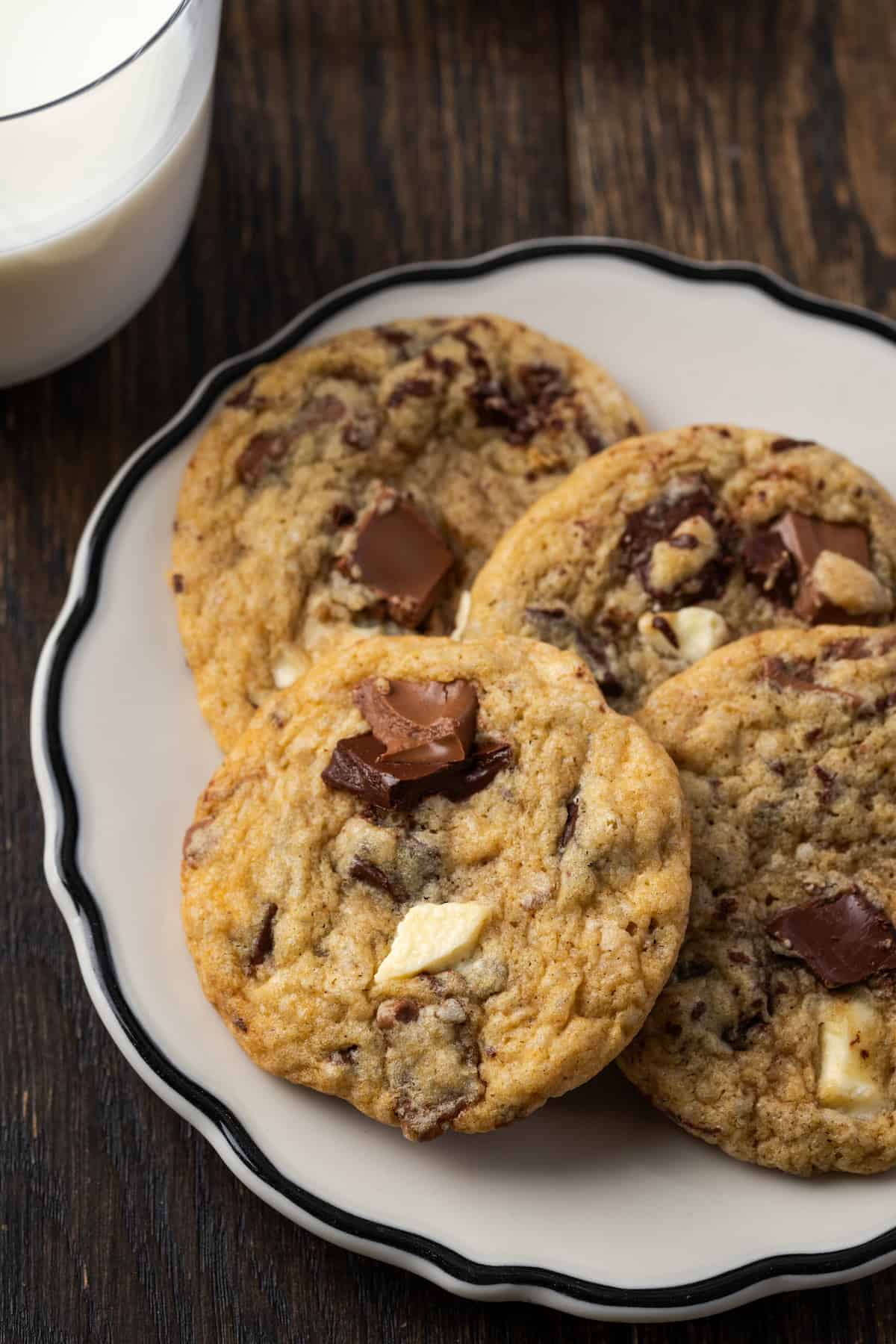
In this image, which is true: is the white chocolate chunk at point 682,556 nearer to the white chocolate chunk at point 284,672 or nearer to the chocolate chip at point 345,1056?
the white chocolate chunk at point 284,672

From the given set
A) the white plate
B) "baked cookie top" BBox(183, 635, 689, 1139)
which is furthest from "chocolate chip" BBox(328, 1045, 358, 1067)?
the white plate

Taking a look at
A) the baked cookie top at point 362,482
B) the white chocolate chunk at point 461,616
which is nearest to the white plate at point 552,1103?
the baked cookie top at point 362,482

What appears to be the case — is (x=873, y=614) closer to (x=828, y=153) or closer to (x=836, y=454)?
(x=836, y=454)

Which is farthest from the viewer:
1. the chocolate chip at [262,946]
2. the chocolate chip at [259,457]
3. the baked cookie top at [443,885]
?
the chocolate chip at [259,457]

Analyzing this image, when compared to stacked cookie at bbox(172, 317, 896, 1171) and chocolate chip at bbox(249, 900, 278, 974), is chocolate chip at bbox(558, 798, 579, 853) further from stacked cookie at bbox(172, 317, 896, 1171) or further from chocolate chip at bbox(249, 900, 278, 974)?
chocolate chip at bbox(249, 900, 278, 974)

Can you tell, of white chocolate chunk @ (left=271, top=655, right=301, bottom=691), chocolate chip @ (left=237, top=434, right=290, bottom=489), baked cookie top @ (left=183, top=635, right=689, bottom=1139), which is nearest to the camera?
baked cookie top @ (left=183, top=635, right=689, bottom=1139)

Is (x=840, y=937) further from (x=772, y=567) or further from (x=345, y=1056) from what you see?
(x=345, y=1056)

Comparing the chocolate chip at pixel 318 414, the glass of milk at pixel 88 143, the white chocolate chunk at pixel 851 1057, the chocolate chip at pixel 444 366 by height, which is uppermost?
the glass of milk at pixel 88 143
